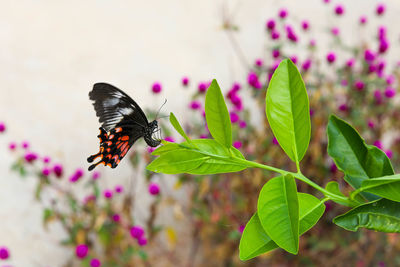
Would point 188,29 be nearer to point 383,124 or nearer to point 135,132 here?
point 383,124

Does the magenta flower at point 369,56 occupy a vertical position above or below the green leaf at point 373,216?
above

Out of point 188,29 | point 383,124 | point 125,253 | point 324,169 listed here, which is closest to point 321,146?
point 324,169

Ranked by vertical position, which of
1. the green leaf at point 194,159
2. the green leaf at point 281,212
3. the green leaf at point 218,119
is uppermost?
the green leaf at point 218,119

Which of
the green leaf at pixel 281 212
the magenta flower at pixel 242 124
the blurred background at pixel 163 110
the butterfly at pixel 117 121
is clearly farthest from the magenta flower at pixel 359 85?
the green leaf at pixel 281 212

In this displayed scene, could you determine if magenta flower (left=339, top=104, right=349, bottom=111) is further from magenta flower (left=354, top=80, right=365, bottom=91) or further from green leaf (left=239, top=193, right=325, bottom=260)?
green leaf (left=239, top=193, right=325, bottom=260)

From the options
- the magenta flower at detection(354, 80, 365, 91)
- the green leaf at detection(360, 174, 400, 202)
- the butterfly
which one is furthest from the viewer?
the magenta flower at detection(354, 80, 365, 91)

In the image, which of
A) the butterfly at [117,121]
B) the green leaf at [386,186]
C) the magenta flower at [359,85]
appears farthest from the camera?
the magenta flower at [359,85]

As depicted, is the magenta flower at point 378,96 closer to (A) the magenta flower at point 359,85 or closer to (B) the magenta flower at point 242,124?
(A) the magenta flower at point 359,85

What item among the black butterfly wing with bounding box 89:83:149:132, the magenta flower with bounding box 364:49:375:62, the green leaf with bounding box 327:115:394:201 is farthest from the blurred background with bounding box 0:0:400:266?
the green leaf with bounding box 327:115:394:201
